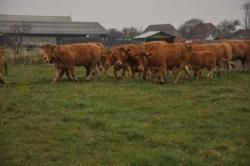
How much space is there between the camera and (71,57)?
49.3ft

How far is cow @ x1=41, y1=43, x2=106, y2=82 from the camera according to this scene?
14727 millimetres

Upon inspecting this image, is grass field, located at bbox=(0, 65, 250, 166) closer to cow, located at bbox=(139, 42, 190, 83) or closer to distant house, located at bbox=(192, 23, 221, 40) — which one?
distant house, located at bbox=(192, 23, 221, 40)

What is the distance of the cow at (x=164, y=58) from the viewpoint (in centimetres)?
1419

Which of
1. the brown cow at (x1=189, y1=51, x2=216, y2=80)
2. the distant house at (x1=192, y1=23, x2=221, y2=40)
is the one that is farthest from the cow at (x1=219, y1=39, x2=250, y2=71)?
the brown cow at (x1=189, y1=51, x2=216, y2=80)

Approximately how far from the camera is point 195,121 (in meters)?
7.53

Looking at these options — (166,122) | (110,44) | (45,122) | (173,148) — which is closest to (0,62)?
(45,122)

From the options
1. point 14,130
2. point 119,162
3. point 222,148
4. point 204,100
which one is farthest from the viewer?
point 204,100

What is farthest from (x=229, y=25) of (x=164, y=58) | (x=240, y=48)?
(x=240, y=48)

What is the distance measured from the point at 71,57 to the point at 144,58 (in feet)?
8.43

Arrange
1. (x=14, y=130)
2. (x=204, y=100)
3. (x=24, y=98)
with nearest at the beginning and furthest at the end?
1. (x=14, y=130)
2. (x=204, y=100)
3. (x=24, y=98)

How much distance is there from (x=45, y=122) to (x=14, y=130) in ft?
→ 2.47

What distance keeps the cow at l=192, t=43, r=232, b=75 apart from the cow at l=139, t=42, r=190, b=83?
5.82ft

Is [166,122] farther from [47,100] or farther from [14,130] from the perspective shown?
[47,100]

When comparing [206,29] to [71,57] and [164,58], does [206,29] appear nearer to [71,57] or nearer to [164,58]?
[164,58]
